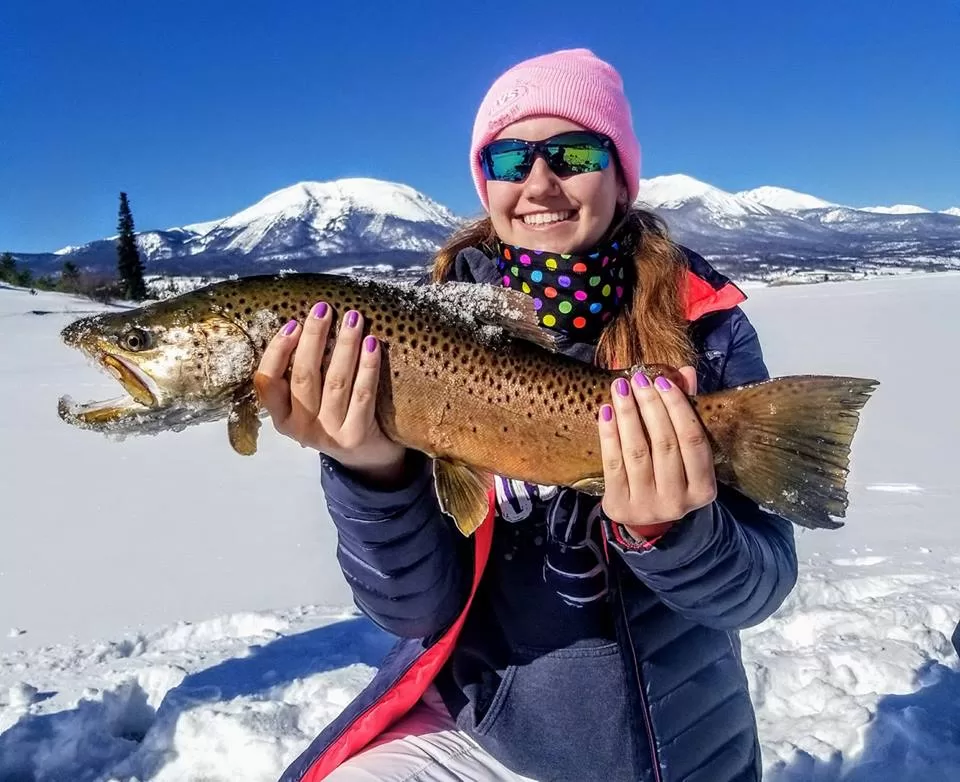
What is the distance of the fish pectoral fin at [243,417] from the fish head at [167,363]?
0.03 m

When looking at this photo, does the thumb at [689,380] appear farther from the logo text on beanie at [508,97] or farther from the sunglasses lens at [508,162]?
the logo text on beanie at [508,97]

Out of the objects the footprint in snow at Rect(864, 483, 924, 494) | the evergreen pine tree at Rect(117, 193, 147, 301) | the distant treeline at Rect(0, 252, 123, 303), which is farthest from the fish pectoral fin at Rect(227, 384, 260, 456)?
the evergreen pine tree at Rect(117, 193, 147, 301)

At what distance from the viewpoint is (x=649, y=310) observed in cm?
292

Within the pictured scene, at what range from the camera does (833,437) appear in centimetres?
230

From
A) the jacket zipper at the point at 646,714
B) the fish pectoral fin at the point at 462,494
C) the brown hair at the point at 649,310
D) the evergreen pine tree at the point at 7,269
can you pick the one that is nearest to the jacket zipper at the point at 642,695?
the jacket zipper at the point at 646,714

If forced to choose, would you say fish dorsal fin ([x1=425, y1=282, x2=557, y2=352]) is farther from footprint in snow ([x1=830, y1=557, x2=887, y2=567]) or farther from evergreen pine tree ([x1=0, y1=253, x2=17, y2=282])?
evergreen pine tree ([x1=0, y1=253, x2=17, y2=282])

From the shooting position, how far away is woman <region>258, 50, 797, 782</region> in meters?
2.34

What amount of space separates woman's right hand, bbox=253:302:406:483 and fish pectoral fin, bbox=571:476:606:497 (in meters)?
0.74

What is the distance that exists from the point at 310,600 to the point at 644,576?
4.21 meters

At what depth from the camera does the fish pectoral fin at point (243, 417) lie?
245cm

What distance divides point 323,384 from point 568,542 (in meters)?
1.14

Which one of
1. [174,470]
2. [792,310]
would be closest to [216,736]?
[174,470]

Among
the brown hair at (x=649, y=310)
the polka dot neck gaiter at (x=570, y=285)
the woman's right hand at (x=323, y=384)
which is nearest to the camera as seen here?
the woman's right hand at (x=323, y=384)

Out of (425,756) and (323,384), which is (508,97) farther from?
(425,756)
